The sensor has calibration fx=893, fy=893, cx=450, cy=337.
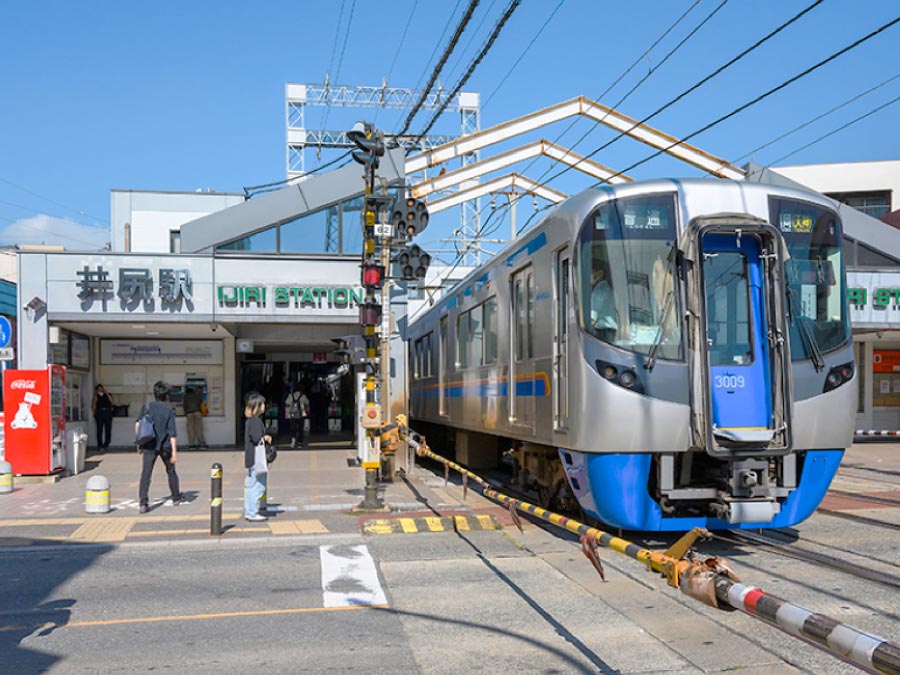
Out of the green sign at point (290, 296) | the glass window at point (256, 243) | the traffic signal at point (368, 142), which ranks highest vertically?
the traffic signal at point (368, 142)

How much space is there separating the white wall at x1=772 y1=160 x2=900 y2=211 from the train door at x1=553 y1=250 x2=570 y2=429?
3373 centimetres

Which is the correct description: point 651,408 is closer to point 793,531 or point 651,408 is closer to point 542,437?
point 542,437

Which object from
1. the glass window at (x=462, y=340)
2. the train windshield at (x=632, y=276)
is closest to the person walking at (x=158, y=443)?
the glass window at (x=462, y=340)

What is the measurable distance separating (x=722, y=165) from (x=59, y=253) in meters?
15.0

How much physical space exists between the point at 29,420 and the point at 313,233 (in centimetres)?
671

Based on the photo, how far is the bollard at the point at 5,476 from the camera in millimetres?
14930

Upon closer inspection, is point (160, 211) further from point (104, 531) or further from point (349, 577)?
point (349, 577)

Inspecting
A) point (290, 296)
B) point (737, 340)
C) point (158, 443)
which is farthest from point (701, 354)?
point (290, 296)

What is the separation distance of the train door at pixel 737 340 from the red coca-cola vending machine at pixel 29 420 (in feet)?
41.1

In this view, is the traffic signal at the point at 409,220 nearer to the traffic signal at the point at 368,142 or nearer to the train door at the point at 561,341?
the traffic signal at the point at 368,142

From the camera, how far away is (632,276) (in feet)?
28.6

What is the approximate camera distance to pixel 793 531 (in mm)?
10180

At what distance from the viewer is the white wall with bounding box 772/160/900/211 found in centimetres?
3978

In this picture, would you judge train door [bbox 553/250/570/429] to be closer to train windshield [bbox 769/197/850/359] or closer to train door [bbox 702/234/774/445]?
train door [bbox 702/234/774/445]
